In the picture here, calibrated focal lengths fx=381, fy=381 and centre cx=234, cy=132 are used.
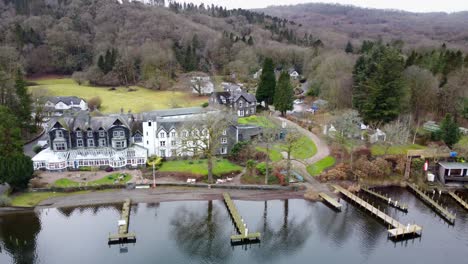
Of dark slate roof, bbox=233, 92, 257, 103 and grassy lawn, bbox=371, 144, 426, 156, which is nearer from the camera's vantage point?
grassy lawn, bbox=371, 144, 426, 156

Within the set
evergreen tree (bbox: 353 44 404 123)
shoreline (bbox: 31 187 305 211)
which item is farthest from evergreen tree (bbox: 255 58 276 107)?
shoreline (bbox: 31 187 305 211)

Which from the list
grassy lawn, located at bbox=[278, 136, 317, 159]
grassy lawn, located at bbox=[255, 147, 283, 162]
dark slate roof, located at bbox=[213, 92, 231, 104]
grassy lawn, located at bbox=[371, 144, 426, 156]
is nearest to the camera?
grassy lawn, located at bbox=[255, 147, 283, 162]

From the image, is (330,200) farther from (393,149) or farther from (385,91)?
(385,91)

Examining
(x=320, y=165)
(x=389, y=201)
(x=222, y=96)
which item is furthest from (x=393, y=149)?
(x=222, y=96)

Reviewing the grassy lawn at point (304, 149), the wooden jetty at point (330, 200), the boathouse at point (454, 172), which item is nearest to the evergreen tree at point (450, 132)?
the boathouse at point (454, 172)

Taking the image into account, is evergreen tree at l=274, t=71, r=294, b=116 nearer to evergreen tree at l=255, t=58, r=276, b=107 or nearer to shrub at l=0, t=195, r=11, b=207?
evergreen tree at l=255, t=58, r=276, b=107
